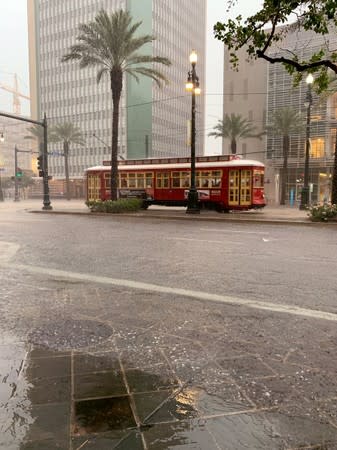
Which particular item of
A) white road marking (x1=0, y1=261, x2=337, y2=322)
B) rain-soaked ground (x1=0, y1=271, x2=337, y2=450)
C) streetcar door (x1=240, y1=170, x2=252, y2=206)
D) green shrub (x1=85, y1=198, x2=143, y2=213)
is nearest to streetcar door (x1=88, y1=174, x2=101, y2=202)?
green shrub (x1=85, y1=198, x2=143, y2=213)

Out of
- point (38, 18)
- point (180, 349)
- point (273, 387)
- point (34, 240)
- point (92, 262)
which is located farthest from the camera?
point (38, 18)

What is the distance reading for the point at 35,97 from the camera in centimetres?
11125

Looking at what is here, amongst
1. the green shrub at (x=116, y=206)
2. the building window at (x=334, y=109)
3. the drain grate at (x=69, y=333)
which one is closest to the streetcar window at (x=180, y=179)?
the green shrub at (x=116, y=206)

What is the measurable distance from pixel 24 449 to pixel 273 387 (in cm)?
182

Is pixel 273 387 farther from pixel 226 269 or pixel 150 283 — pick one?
pixel 226 269

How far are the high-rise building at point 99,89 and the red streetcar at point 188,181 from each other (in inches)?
2749

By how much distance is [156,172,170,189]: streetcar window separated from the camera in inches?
1025

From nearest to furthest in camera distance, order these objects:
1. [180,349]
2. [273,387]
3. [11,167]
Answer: [273,387] → [180,349] → [11,167]

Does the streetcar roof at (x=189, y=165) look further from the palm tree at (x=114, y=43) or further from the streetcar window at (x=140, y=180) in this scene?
the palm tree at (x=114, y=43)

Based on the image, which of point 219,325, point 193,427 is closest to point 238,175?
point 219,325

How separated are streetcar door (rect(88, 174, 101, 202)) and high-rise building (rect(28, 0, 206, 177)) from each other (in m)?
67.4

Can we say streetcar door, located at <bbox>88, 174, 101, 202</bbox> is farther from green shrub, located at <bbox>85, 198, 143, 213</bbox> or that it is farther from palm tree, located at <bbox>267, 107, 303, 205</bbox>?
palm tree, located at <bbox>267, 107, 303, 205</bbox>

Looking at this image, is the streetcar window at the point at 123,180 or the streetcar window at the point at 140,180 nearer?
the streetcar window at the point at 140,180

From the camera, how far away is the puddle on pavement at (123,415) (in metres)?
2.39
